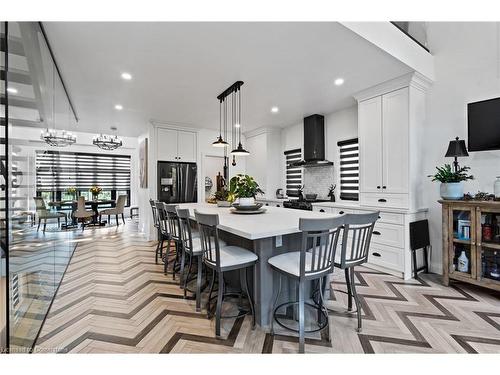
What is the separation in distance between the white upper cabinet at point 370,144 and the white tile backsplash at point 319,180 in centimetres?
109

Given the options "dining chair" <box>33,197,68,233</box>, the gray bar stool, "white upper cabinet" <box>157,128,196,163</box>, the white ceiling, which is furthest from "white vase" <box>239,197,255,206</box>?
"white upper cabinet" <box>157,128,196,163</box>

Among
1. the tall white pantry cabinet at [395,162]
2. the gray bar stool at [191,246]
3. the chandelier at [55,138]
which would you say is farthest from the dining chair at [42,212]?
the tall white pantry cabinet at [395,162]

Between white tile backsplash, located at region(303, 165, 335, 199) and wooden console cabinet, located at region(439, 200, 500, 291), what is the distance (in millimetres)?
2101

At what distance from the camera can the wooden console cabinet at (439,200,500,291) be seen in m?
2.50

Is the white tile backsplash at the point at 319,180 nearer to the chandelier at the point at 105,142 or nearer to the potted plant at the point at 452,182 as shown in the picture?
the potted plant at the point at 452,182

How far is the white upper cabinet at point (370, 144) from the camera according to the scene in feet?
11.1

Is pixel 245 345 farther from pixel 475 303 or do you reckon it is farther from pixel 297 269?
pixel 475 303

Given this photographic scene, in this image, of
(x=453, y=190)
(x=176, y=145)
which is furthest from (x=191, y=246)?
(x=176, y=145)

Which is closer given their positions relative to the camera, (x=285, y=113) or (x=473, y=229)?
(x=473, y=229)

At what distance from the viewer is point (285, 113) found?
15.4 feet

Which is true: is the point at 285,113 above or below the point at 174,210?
above
